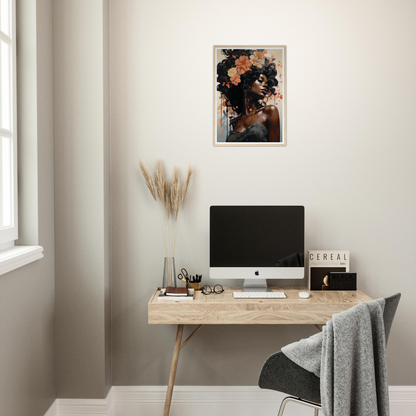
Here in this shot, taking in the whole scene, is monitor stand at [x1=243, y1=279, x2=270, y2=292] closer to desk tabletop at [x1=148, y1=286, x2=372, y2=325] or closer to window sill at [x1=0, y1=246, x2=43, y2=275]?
desk tabletop at [x1=148, y1=286, x2=372, y2=325]

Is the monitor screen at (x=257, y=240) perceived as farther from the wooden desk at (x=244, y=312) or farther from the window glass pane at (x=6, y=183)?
the window glass pane at (x=6, y=183)

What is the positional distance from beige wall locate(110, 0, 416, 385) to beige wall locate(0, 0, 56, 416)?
394 mm

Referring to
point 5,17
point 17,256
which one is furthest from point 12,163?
point 5,17

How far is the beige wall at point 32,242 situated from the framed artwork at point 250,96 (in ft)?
3.17

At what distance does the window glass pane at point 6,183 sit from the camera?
1.78 metres

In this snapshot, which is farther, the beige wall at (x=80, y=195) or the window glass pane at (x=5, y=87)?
the beige wall at (x=80, y=195)

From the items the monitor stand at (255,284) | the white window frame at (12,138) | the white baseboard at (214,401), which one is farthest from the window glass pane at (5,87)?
the white baseboard at (214,401)

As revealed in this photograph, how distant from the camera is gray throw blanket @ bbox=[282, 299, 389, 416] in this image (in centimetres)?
137

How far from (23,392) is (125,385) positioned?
72cm

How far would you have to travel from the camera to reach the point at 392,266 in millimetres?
2316

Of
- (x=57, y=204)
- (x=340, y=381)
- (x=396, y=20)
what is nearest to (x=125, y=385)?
(x=57, y=204)

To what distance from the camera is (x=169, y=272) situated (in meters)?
2.22

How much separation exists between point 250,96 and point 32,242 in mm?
1484

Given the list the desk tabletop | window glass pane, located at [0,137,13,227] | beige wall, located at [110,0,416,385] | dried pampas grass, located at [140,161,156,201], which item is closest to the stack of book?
the desk tabletop
